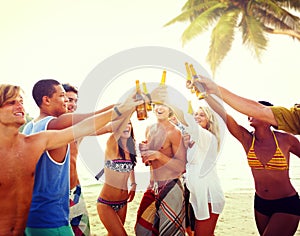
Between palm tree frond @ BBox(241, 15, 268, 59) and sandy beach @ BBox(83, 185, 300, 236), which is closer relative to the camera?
sandy beach @ BBox(83, 185, 300, 236)

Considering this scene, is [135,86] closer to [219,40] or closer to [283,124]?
[283,124]

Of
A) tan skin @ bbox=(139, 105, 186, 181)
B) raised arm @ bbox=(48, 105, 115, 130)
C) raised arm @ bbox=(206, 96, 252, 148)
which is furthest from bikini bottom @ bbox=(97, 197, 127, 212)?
raised arm @ bbox=(206, 96, 252, 148)

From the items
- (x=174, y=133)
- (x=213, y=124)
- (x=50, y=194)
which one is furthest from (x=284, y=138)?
(x=50, y=194)

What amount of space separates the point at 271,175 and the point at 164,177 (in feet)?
3.51

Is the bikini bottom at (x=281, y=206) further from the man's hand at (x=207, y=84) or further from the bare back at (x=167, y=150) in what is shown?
the man's hand at (x=207, y=84)

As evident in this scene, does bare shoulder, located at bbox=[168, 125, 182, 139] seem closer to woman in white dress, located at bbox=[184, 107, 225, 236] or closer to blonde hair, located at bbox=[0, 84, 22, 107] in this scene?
woman in white dress, located at bbox=[184, 107, 225, 236]

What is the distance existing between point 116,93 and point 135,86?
0.38 meters

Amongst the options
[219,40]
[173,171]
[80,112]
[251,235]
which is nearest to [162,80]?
[80,112]

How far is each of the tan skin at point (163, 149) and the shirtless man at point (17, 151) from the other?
1197mm

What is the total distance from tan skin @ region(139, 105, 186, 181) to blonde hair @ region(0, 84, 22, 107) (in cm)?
148

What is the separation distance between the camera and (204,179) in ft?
13.9

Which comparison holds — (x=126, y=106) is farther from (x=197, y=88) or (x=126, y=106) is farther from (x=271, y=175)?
(x=271, y=175)

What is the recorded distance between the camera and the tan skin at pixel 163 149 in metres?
3.83

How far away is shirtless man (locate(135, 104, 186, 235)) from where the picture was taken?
3.65 m
